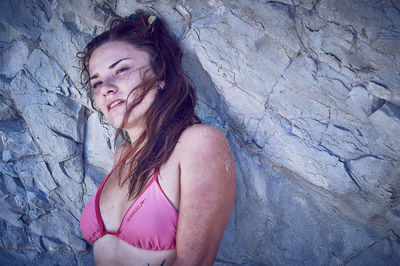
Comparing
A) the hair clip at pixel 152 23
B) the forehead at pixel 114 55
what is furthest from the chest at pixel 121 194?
the hair clip at pixel 152 23

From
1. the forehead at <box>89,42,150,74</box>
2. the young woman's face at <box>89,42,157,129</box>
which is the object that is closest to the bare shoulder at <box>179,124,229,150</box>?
the young woman's face at <box>89,42,157,129</box>

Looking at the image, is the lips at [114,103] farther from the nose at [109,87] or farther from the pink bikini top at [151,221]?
the pink bikini top at [151,221]

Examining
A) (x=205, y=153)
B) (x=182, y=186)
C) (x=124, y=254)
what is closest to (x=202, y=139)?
(x=205, y=153)

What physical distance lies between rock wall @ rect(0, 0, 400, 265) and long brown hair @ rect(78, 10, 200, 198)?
173mm

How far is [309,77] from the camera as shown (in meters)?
1.39

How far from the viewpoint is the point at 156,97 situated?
4.83 feet

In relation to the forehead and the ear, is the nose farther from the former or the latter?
the ear

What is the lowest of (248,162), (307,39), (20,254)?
(20,254)

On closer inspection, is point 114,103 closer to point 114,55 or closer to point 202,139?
point 114,55

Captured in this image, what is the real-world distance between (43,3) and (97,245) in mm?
2188

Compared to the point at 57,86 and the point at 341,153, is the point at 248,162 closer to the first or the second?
the point at 341,153

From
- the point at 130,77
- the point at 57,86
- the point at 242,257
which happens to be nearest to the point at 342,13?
the point at 130,77

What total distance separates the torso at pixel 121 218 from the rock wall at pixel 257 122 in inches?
26.3

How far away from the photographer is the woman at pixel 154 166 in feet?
3.82
